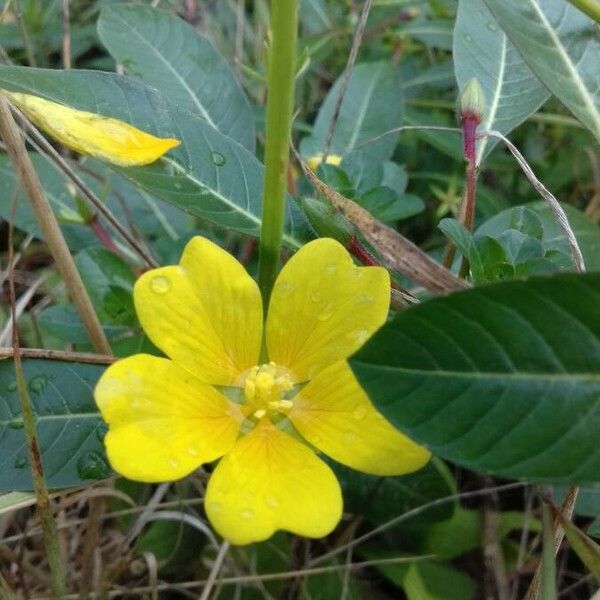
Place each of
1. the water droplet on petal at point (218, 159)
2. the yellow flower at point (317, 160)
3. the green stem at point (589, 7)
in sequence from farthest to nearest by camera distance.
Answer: the yellow flower at point (317, 160) < the water droplet on petal at point (218, 159) < the green stem at point (589, 7)

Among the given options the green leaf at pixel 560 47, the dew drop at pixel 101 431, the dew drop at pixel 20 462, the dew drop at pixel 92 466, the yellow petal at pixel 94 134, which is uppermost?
the green leaf at pixel 560 47

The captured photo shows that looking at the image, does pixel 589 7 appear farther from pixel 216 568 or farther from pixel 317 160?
pixel 216 568

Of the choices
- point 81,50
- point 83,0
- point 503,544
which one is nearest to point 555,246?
point 503,544

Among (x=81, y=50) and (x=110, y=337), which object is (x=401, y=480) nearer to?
(x=110, y=337)

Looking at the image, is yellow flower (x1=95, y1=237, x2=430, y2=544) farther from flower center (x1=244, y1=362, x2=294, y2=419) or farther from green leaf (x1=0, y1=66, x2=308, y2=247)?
green leaf (x1=0, y1=66, x2=308, y2=247)

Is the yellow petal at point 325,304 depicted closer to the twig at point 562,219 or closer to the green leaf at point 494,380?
the green leaf at point 494,380

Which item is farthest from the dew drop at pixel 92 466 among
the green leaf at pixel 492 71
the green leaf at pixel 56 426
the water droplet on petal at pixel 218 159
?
the green leaf at pixel 492 71

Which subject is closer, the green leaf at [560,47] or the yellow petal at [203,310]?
the yellow petal at [203,310]
